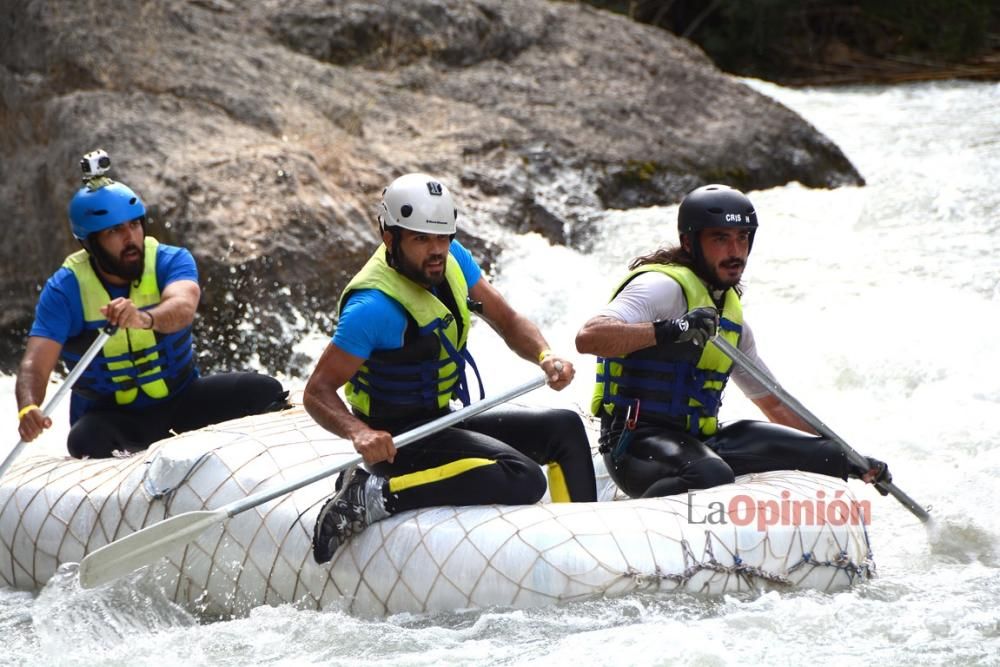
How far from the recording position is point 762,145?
904 centimetres

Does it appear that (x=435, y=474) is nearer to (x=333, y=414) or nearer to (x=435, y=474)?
(x=435, y=474)

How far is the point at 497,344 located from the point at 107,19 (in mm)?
3184

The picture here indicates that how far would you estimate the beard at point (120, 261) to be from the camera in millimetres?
4824

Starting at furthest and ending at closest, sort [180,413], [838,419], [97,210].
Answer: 1. [838,419]
2. [180,413]
3. [97,210]

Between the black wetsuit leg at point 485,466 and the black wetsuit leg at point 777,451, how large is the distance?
50 centimetres

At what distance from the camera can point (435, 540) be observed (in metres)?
3.87

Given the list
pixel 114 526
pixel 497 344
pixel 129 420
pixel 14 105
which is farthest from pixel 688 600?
pixel 14 105

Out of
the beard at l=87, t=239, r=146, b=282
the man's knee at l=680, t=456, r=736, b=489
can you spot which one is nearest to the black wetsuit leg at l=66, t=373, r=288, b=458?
the beard at l=87, t=239, r=146, b=282

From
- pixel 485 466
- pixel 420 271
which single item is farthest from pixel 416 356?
pixel 485 466

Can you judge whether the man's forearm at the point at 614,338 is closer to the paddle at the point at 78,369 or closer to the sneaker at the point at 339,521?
the sneaker at the point at 339,521

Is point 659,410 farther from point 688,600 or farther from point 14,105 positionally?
point 14,105

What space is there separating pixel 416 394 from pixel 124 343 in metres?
1.39

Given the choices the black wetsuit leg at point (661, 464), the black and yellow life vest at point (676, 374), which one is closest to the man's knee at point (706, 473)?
the black wetsuit leg at point (661, 464)

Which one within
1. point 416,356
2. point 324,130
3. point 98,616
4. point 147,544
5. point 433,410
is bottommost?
point 98,616
